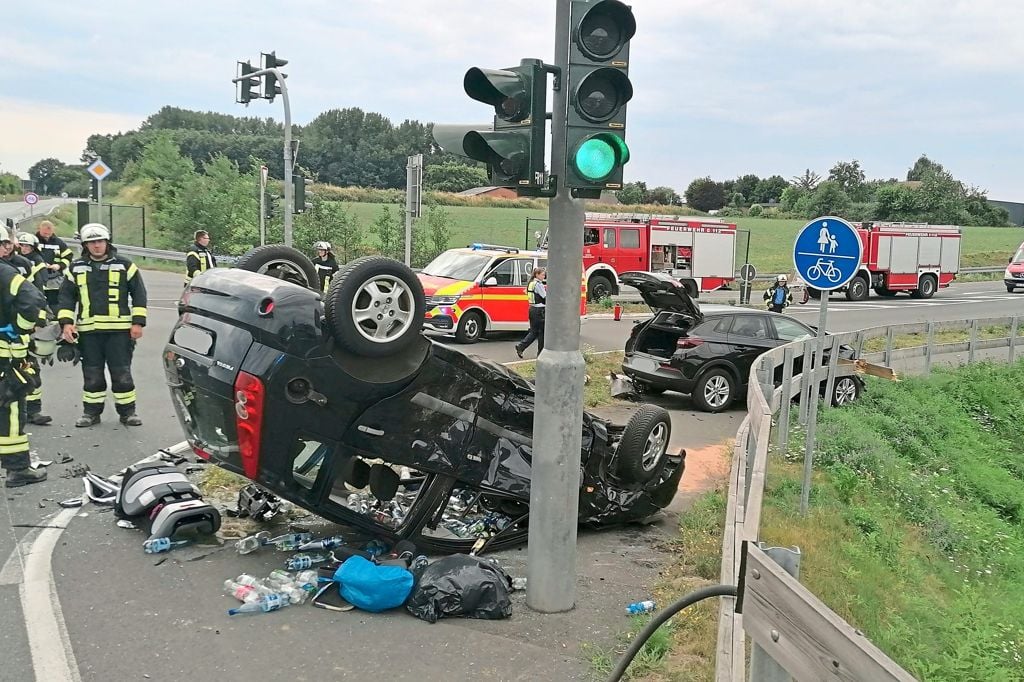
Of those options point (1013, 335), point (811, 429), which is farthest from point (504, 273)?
point (811, 429)

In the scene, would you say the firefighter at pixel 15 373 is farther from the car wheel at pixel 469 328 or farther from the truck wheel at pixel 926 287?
the truck wheel at pixel 926 287

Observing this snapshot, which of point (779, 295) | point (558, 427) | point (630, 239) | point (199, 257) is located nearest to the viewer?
point (558, 427)

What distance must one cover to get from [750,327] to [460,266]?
22.6ft

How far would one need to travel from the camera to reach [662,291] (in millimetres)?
12500

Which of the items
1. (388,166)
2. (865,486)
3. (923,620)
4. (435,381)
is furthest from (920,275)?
(388,166)

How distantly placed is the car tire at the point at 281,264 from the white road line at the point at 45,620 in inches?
88.1

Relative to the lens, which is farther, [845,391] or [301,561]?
[845,391]

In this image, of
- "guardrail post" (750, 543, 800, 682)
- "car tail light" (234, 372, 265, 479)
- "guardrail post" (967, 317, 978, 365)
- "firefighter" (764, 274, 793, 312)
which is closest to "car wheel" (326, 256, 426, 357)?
"car tail light" (234, 372, 265, 479)

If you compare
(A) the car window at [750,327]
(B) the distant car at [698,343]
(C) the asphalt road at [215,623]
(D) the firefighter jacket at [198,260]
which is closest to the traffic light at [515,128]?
(C) the asphalt road at [215,623]

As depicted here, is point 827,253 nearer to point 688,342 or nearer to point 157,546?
point 688,342

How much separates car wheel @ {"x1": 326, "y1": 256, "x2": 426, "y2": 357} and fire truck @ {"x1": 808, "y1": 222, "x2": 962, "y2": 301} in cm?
3147

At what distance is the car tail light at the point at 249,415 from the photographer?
5000mm

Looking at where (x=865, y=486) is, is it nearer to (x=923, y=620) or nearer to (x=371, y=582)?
(x=923, y=620)

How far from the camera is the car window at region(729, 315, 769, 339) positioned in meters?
12.9
